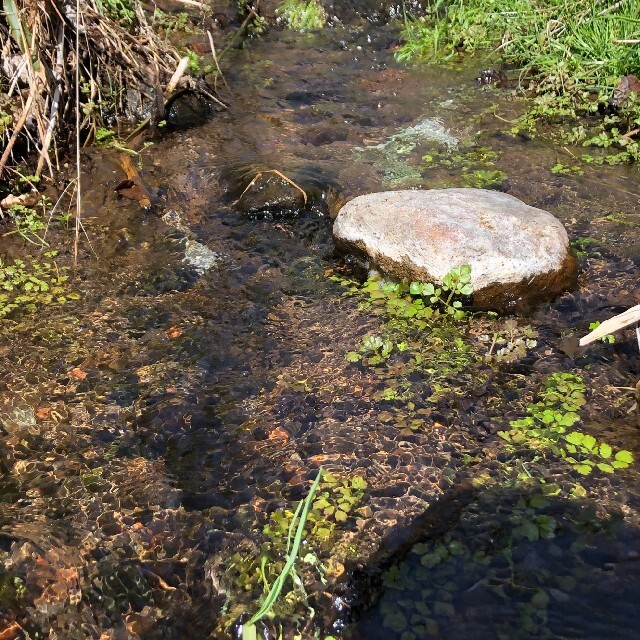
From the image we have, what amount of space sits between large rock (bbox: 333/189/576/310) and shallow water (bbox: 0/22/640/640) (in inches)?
7.1

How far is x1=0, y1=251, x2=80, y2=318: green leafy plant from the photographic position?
4.01 metres

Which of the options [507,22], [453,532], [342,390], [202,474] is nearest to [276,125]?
[507,22]

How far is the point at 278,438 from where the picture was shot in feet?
10.2

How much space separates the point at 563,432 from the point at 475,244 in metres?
1.19

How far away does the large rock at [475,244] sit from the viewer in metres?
3.72

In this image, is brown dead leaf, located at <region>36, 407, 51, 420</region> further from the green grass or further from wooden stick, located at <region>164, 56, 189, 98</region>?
the green grass

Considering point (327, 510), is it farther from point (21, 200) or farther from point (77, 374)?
point (21, 200)

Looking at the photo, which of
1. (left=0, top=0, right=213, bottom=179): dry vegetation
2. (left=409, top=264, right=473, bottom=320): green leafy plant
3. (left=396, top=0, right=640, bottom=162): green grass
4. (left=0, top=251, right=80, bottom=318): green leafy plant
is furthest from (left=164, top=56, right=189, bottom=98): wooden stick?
(left=409, top=264, right=473, bottom=320): green leafy plant

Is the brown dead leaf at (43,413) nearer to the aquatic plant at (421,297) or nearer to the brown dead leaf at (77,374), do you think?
the brown dead leaf at (77,374)

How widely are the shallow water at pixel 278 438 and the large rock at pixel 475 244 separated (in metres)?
0.18

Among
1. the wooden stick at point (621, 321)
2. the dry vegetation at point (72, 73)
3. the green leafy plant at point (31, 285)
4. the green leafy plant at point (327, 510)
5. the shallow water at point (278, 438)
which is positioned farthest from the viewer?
the dry vegetation at point (72, 73)

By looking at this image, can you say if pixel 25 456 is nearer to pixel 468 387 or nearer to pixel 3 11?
pixel 468 387

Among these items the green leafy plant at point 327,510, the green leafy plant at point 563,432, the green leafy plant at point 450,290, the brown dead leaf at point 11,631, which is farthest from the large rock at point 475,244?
the brown dead leaf at point 11,631

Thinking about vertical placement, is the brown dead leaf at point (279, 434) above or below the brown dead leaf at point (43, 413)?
below
